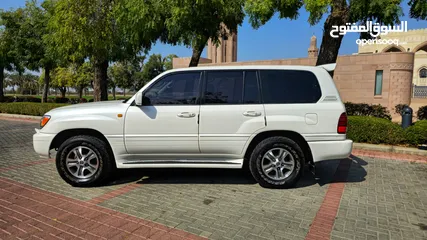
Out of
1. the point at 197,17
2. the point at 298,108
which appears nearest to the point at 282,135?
the point at 298,108

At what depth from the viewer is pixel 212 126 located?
475cm

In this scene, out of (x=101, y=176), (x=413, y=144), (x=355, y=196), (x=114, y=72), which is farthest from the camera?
(x=114, y=72)

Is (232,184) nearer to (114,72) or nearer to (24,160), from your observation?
(24,160)

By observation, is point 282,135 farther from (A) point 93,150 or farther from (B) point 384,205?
(A) point 93,150

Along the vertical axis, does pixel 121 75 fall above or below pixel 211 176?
above

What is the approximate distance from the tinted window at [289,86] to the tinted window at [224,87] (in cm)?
41

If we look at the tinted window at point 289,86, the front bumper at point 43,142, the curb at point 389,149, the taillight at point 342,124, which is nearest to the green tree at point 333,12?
the curb at point 389,149

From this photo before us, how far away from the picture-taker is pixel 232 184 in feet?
16.8

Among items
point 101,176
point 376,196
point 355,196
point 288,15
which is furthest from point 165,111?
point 288,15

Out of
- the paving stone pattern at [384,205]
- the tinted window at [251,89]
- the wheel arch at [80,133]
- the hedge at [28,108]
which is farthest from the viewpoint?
the hedge at [28,108]

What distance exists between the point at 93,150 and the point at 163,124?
4.10 ft

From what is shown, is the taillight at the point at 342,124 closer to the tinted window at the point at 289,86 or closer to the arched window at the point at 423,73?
the tinted window at the point at 289,86

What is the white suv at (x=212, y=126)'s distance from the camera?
474cm

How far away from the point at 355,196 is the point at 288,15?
7075 mm
